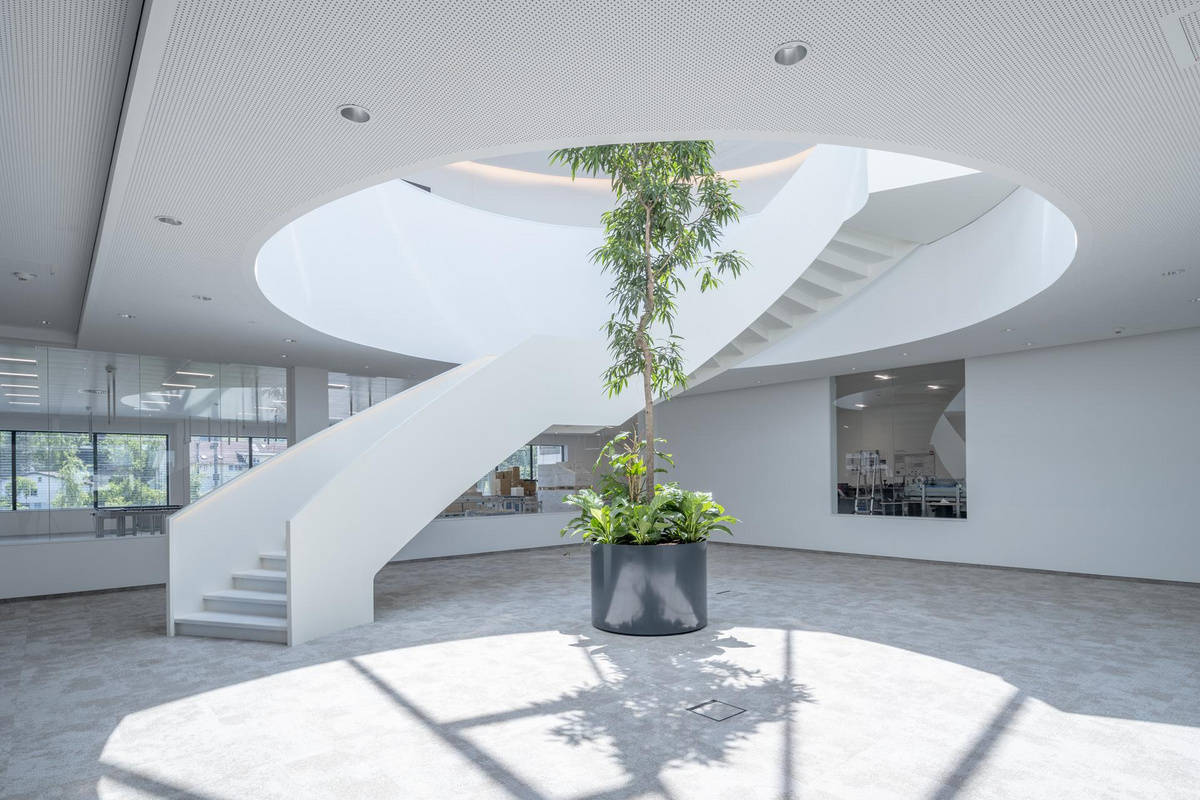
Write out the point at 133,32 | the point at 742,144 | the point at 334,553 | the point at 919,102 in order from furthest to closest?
the point at 742,144 < the point at 334,553 < the point at 919,102 < the point at 133,32

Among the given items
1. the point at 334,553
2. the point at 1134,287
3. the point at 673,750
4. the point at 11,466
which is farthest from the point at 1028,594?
the point at 11,466

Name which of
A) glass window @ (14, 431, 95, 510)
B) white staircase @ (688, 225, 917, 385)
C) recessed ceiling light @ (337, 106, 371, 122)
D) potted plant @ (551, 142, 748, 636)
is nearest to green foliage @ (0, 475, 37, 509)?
glass window @ (14, 431, 95, 510)

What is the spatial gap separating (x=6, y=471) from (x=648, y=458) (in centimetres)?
808

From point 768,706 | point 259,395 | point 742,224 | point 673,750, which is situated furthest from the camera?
point 742,224

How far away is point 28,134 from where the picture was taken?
3.98m

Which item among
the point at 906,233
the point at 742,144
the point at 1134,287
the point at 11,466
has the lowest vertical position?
the point at 11,466

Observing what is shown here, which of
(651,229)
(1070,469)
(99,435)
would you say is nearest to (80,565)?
(99,435)

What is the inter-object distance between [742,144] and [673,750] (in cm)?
1400

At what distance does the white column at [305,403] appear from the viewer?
37.3ft

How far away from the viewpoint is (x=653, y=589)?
632 cm

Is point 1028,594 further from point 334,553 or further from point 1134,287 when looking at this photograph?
point 334,553

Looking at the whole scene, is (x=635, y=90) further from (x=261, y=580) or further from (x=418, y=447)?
(x=261, y=580)

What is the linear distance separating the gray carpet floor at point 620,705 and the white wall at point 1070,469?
1.81m

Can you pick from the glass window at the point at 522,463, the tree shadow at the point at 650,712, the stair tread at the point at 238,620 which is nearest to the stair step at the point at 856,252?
the tree shadow at the point at 650,712
